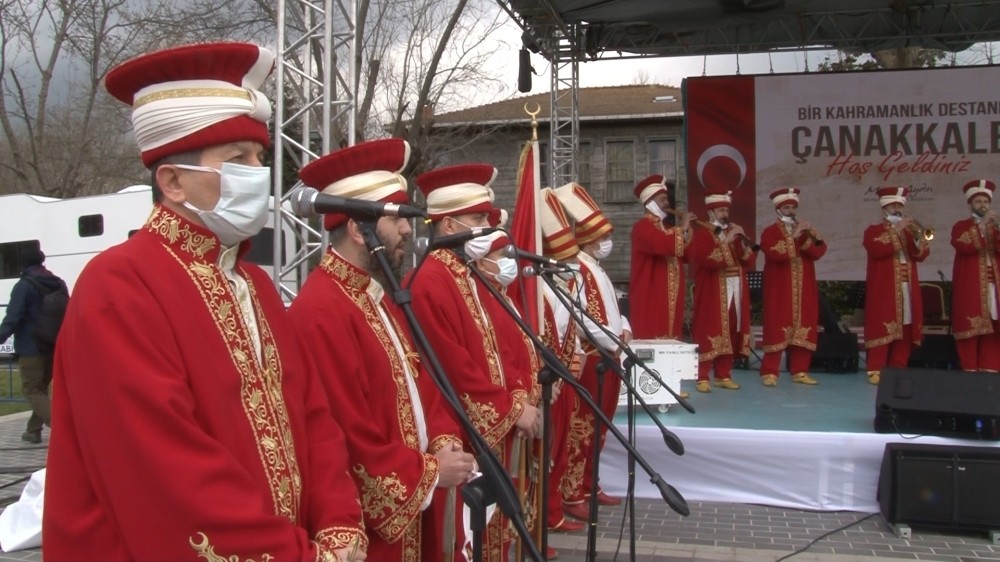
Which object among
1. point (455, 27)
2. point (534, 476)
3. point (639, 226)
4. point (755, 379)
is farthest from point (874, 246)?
point (455, 27)

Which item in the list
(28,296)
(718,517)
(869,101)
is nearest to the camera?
(718,517)

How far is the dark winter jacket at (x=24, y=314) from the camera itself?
8.84m

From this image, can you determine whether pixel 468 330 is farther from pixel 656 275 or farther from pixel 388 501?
pixel 656 275

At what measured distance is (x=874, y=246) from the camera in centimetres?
920

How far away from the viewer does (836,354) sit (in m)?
10.3

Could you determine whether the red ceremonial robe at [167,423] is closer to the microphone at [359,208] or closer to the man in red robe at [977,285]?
the microphone at [359,208]

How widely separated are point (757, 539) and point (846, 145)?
783cm

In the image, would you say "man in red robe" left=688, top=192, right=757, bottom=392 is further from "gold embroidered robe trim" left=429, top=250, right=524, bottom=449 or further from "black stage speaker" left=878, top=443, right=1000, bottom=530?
"gold embroidered robe trim" left=429, top=250, right=524, bottom=449

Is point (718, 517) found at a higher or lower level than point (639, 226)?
lower

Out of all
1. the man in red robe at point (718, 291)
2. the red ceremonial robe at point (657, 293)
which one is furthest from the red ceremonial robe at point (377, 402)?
the man in red robe at point (718, 291)

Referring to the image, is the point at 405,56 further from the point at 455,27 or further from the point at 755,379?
the point at 755,379

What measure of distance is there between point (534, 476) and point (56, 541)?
2.77 meters

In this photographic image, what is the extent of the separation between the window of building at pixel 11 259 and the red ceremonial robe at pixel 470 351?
52.7 ft

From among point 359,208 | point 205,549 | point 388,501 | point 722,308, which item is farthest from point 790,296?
point 205,549
